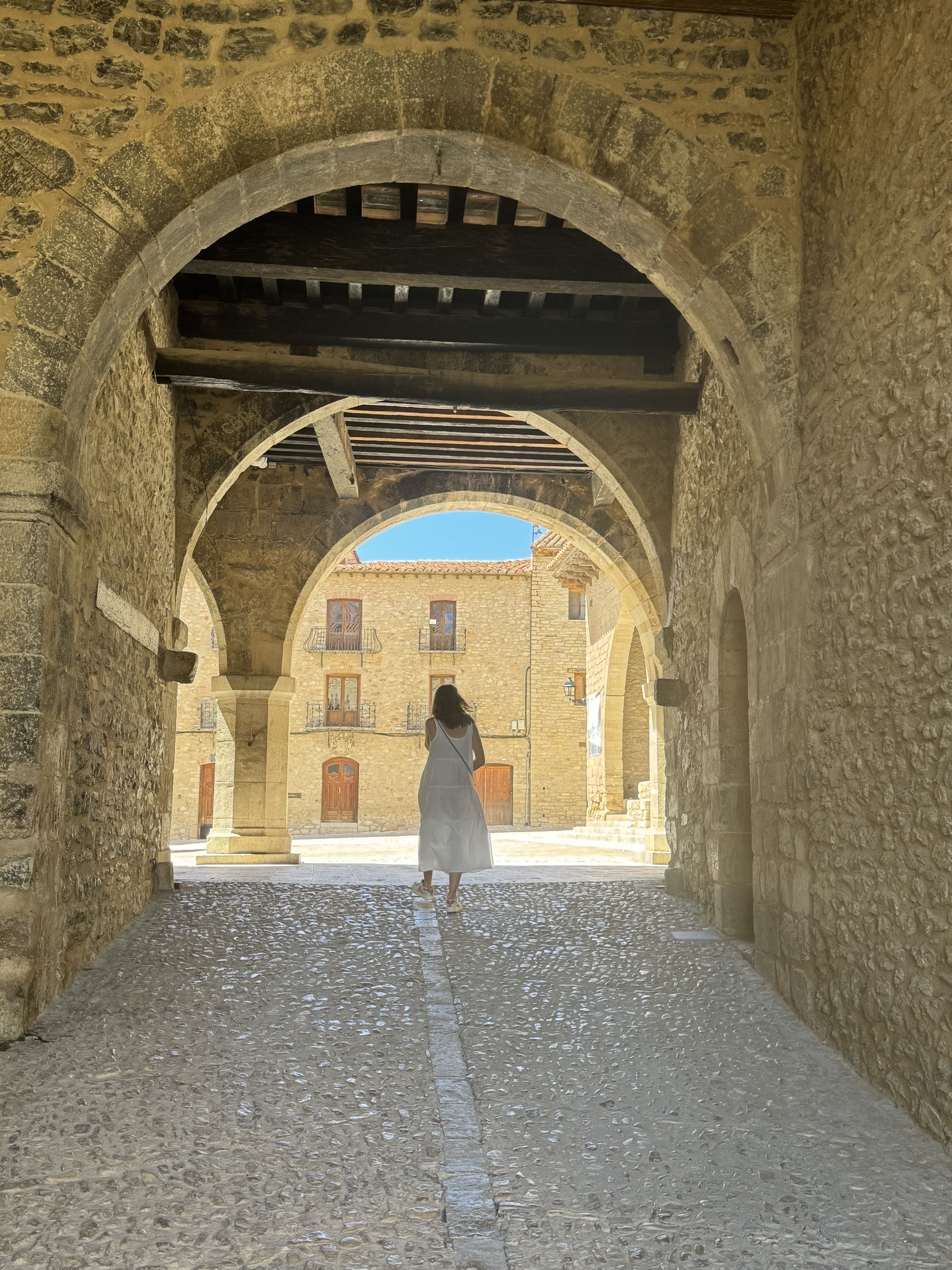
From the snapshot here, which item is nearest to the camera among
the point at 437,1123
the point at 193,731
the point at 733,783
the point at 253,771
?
the point at 437,1123

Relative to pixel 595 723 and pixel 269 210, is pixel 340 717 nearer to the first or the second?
pixel 595 723

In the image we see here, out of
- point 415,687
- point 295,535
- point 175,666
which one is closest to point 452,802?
point 175,666

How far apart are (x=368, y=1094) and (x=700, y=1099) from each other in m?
0.97

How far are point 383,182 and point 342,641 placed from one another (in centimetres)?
2191

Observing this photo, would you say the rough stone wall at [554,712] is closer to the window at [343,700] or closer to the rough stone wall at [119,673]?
the window at [343,700]

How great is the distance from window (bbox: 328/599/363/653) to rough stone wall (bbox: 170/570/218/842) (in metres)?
2.85

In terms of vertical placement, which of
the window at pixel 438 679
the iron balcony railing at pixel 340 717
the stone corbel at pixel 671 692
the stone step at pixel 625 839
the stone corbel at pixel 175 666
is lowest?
the stone step at pixel 625 839

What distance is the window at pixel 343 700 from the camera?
25516mm

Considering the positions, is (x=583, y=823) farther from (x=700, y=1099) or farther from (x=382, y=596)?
(x=700, y=1099)

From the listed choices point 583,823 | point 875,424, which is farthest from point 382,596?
point 875,424

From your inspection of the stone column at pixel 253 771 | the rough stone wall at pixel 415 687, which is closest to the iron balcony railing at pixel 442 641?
the rough stone wall at pixel 415 687

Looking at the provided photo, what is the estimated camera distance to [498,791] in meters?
25.6

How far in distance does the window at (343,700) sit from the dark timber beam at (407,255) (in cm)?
2009

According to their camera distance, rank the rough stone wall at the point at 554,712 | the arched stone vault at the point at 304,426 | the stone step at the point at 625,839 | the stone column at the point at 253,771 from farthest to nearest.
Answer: the rough stone wall at the point at 554,712, the stone column at the point at 253,771, the stone step at the point at 625,839, the arched stone vault at the point at 304,426
